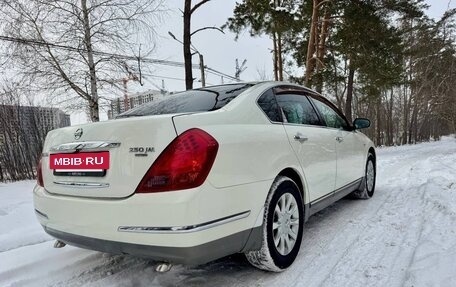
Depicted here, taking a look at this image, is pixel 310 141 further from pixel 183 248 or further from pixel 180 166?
pixel 183 248

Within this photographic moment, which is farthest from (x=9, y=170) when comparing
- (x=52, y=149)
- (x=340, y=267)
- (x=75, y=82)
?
(x=340, y=267)

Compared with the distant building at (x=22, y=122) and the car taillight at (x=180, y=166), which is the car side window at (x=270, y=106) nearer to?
the car taillight at (x=180, y=166)

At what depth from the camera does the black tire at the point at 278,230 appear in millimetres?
2398

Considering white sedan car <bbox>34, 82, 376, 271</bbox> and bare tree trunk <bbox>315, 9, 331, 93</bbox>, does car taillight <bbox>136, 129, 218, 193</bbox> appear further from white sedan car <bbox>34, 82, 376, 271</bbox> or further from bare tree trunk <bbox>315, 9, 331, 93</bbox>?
bare tree trunk <bbox>315, 9, 331, 93</bbox>

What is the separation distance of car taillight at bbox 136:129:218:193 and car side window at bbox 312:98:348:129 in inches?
84.5

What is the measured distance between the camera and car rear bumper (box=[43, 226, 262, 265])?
74.6 inches

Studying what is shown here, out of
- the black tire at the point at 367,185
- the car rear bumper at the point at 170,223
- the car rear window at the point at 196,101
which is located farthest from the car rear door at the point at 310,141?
the black tire at the point at 367,185

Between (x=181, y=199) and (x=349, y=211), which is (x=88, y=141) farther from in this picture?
(x=349, y=211)

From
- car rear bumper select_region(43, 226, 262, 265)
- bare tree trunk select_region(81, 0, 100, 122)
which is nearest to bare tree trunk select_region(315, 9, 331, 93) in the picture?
bare tree trunk select_region(81, 0, 100, 122)

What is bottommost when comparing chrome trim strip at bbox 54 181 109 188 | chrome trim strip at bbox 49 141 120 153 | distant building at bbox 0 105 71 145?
chrome trim strip at bbox 54 181 109 188

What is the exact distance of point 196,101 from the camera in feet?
9.04

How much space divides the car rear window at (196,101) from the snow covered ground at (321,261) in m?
1.25

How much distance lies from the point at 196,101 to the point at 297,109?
3.44ft

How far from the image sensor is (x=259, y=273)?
2.57m
